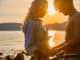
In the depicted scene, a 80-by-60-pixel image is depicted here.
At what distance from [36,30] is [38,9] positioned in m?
0.24

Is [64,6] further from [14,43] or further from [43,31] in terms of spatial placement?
[14,43]

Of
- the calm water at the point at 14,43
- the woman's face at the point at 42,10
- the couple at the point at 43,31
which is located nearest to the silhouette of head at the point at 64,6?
the couple at the point at 43,31

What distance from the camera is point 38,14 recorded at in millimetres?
3707

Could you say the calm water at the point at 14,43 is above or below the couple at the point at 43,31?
below

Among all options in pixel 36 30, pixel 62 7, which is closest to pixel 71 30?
pixel 62 7

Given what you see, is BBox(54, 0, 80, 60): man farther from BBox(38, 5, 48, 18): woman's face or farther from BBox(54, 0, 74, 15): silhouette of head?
BBox(38, 5, 48, 18): woman's face

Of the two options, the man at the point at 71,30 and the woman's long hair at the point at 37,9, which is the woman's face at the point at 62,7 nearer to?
the man at the point at 71,30

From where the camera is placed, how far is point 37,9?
12.1 ft

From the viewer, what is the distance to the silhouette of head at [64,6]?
136 inches

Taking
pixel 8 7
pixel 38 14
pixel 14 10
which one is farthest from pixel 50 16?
pixel 8 7

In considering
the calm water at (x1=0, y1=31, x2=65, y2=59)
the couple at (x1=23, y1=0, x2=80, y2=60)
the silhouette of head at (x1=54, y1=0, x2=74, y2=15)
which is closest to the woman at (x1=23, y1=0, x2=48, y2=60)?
the couple at (x1=23, y1=0, x2=80, y2=60)

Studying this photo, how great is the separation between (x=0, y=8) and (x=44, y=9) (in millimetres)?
20225

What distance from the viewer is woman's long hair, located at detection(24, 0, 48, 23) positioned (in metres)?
3.67

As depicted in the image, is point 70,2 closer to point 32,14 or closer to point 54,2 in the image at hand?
point 54,2
